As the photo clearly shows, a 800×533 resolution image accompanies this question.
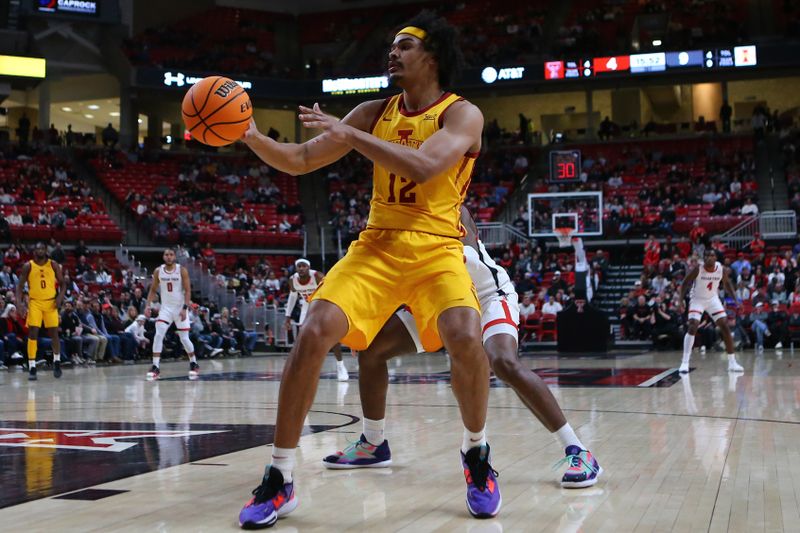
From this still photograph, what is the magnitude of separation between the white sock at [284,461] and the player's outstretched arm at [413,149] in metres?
1.33

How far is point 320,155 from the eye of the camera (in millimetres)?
4578

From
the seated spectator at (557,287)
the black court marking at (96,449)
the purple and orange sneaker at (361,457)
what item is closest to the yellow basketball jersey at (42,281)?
the black court marking at (96,449)

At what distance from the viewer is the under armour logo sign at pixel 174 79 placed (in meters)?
34.2

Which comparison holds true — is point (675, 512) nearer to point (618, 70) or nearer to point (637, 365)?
point (637, 365)

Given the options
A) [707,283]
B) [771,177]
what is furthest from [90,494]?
[771,177]

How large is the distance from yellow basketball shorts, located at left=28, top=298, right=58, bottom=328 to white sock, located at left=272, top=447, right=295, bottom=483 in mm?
11368

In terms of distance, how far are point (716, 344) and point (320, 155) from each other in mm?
18756

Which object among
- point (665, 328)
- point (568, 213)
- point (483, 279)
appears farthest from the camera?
point (568, 213)

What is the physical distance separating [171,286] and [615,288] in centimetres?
1513

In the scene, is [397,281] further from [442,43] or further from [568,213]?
[568,213]

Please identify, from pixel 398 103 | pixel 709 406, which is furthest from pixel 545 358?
pixel 398 103

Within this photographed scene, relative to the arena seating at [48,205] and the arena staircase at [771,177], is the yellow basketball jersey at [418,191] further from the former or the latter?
the arena staircase at [771,177]

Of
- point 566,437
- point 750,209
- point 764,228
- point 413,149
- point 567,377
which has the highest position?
point 750,209

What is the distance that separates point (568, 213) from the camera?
2386cm
